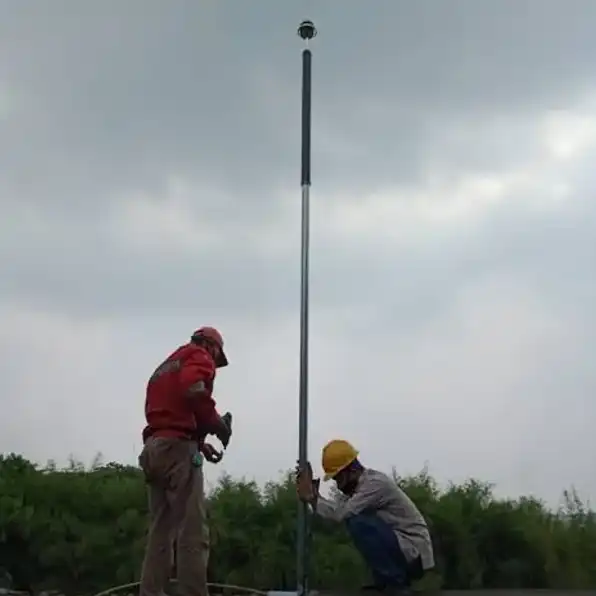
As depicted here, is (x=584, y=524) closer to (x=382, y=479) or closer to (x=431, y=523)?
(x=431, y=523)

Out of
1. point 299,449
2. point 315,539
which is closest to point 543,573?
point 315,539

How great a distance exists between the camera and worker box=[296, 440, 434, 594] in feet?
21.1

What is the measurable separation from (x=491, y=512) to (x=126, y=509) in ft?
12.6

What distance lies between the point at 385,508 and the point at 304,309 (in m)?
1.39

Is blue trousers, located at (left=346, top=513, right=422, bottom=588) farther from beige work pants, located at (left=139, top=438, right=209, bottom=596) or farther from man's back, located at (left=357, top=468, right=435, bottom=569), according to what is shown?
beige work pants, located at (left=139, top=438, right=209, bottom=596)

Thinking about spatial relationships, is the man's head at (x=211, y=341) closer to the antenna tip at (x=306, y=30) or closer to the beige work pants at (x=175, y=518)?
the beige work pants at (x=175, y=518)

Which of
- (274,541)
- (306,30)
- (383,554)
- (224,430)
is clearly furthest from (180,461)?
(274,541)

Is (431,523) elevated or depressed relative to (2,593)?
elevated

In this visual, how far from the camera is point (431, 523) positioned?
1031 cm

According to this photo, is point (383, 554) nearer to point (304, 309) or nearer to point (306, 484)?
point (306, 484)

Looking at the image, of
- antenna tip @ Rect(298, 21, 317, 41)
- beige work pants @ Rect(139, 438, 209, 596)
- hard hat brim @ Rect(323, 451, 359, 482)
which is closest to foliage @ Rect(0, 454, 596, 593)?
hard hat brim @ Rect(323, 451, 359, 482)

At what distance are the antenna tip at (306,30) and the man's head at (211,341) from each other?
87.3 inches

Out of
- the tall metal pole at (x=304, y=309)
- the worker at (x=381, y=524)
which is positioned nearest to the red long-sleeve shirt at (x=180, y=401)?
the tall metal pole at (x=304, y=309)

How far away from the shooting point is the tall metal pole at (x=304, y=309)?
6328 mm
